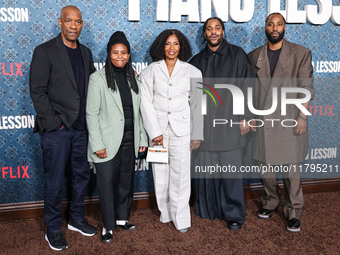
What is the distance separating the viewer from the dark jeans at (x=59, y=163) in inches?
92.4

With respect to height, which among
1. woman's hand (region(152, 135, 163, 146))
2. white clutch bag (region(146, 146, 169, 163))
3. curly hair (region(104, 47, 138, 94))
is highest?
curly hair (region(104, 47, 138, 94))

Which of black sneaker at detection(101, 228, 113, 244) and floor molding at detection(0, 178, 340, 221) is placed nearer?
black sneaker at detection(101, 228, 113, 244)

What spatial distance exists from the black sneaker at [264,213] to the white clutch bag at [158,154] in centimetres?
102

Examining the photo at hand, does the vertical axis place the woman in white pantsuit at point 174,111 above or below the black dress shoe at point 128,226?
above

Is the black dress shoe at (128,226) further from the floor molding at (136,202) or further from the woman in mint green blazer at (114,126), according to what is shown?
the floor molding at (136,202)

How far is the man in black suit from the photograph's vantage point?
2.26 metres

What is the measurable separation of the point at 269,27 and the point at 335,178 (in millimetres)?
1899

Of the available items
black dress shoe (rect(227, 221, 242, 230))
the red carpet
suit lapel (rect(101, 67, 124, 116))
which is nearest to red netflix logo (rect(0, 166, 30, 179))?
the red carpet

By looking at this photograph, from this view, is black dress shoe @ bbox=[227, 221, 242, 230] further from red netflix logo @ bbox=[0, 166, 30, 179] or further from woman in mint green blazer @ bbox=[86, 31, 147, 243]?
red netflix logo @ bbox=[0, 166, 30, 179]

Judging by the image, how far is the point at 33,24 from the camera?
273cm

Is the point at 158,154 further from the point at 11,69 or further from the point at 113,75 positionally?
the point at 11,69

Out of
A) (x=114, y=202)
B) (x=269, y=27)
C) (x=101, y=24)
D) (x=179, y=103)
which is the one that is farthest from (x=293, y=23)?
(x=114, y=202)

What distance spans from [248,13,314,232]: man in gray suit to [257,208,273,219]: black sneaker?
0.18 metres

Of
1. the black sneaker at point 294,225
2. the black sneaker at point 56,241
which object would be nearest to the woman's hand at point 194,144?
the black sneaker at point 294,225
